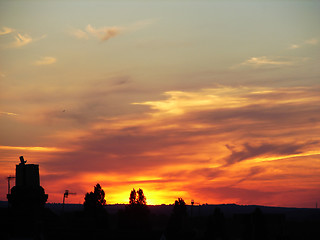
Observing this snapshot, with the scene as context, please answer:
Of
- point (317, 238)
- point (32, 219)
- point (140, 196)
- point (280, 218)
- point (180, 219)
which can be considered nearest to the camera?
point (280, 218)

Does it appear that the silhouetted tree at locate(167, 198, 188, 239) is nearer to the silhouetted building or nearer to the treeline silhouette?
the treeline silhouette

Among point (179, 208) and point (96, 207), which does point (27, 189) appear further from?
point (179, 208)

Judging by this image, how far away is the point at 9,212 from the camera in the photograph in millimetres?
65562

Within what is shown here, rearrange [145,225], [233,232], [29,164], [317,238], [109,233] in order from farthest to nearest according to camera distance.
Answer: [233,232] → [317,238] → [145,225] → [29,164] → [109,233]

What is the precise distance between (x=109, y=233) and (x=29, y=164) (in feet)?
48.2

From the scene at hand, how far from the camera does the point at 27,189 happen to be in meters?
70.3

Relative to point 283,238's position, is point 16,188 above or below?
above

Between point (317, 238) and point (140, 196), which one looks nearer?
point (140, 196)

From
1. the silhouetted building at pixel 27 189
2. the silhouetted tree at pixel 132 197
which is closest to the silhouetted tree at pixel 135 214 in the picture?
the silhouetted tree at pixel 132 197

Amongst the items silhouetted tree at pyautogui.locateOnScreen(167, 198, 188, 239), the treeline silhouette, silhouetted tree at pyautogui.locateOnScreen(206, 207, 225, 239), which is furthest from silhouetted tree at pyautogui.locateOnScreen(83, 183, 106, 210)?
silhouetted tree at pyautogui.locateOnScreen(206, 207, 225, 239)

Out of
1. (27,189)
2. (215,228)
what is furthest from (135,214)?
(27,189)

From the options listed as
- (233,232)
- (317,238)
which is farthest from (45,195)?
(233,232)

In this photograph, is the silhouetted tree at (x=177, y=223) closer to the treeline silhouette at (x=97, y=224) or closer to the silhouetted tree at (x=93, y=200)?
the treeline silhouette at (x=97, y=224)

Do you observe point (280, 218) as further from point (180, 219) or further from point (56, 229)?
point (180, 219)
